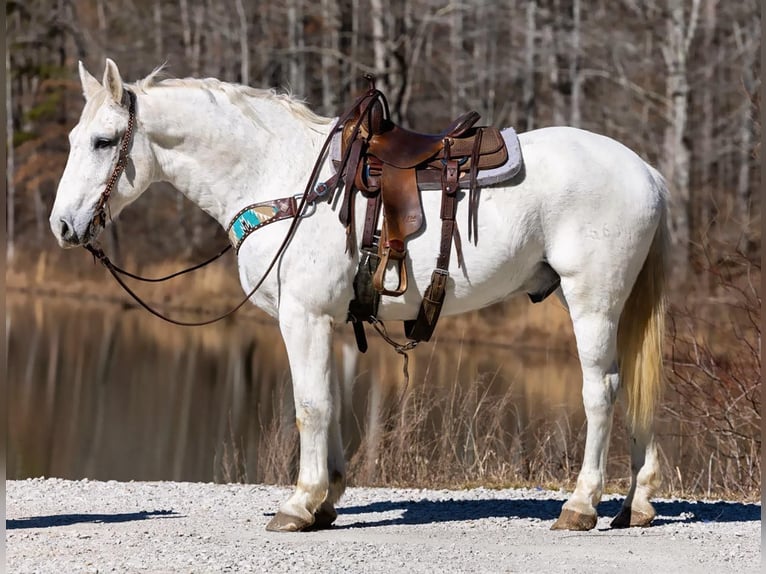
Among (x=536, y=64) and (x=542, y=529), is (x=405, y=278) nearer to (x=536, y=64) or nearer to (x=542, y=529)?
(x=542, y=529)

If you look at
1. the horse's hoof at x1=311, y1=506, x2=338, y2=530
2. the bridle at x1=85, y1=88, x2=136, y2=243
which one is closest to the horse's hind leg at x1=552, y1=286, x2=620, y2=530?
the horse's hoof at x1=311, y1=506, x2=338, y2=530

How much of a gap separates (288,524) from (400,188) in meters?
1.73

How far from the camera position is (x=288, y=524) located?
583 centimetres

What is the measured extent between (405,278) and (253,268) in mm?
764

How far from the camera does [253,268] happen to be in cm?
595

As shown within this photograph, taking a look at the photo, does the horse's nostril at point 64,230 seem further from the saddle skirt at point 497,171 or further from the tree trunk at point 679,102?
the tree trunk at point 679,102

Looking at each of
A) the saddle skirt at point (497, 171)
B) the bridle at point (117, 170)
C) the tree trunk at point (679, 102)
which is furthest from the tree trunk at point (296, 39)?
the saddle skirt at point (497, 171)

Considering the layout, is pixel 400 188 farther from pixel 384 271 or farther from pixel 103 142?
pixel 103 142

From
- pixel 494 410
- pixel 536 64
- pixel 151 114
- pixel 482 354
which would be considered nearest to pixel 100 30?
pixel 536 64

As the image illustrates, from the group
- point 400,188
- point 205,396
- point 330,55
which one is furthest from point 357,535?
point 330,55

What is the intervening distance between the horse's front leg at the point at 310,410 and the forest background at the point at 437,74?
9.57 meters

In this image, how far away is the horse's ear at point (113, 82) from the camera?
575 centimetres

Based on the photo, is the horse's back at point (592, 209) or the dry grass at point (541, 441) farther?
the dry grass at point (541, 441)

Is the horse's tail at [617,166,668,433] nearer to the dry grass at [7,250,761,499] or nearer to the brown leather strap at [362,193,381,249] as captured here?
the brown leather strap at [362,193,381,249]
